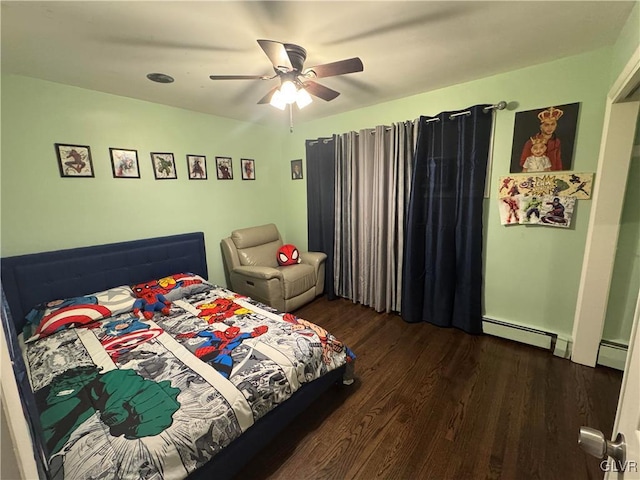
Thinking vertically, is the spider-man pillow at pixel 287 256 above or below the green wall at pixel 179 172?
below

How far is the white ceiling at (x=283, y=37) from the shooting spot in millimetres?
1421

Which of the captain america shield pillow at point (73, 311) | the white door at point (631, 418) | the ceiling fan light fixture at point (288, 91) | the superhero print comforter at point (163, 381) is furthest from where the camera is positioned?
the captain america shield pillow at point (73, 311)

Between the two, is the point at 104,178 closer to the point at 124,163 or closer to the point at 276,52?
the point at 124,163

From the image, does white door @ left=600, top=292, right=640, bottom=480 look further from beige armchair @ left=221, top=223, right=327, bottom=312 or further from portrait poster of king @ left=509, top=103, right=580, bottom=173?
beige armchair @ left=221, top=223, right=327, bottom=312

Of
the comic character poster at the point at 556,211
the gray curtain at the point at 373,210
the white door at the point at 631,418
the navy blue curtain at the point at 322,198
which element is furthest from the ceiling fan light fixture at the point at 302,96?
the comic character poster at the point at 556,211

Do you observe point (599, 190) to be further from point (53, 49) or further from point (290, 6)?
point (53, 49)

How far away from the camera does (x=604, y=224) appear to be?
6.49 feet

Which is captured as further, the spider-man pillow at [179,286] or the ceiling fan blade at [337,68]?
the spider-man pillow at [179,286]

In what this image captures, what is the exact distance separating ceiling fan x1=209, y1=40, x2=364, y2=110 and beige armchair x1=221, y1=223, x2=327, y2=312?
181 cm

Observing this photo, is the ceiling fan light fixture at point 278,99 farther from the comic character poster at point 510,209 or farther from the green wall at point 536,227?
the comic character poster at point 510,209

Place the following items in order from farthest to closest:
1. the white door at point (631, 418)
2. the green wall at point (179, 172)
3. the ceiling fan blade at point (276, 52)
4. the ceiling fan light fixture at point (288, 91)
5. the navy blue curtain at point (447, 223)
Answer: the navy blue curtain at point (447, 223) < the green wall at point (179, 172) < the ceiling fan light fixture at point (288, 91) < the ceiling fan blade at point (276, 52) < the white door at point (631, 418)

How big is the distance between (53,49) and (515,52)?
10.2ft

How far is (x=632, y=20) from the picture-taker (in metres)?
1.51

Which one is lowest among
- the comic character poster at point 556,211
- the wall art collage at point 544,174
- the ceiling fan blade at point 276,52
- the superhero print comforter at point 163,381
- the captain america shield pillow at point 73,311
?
the superhero print comforter at point 163,381
